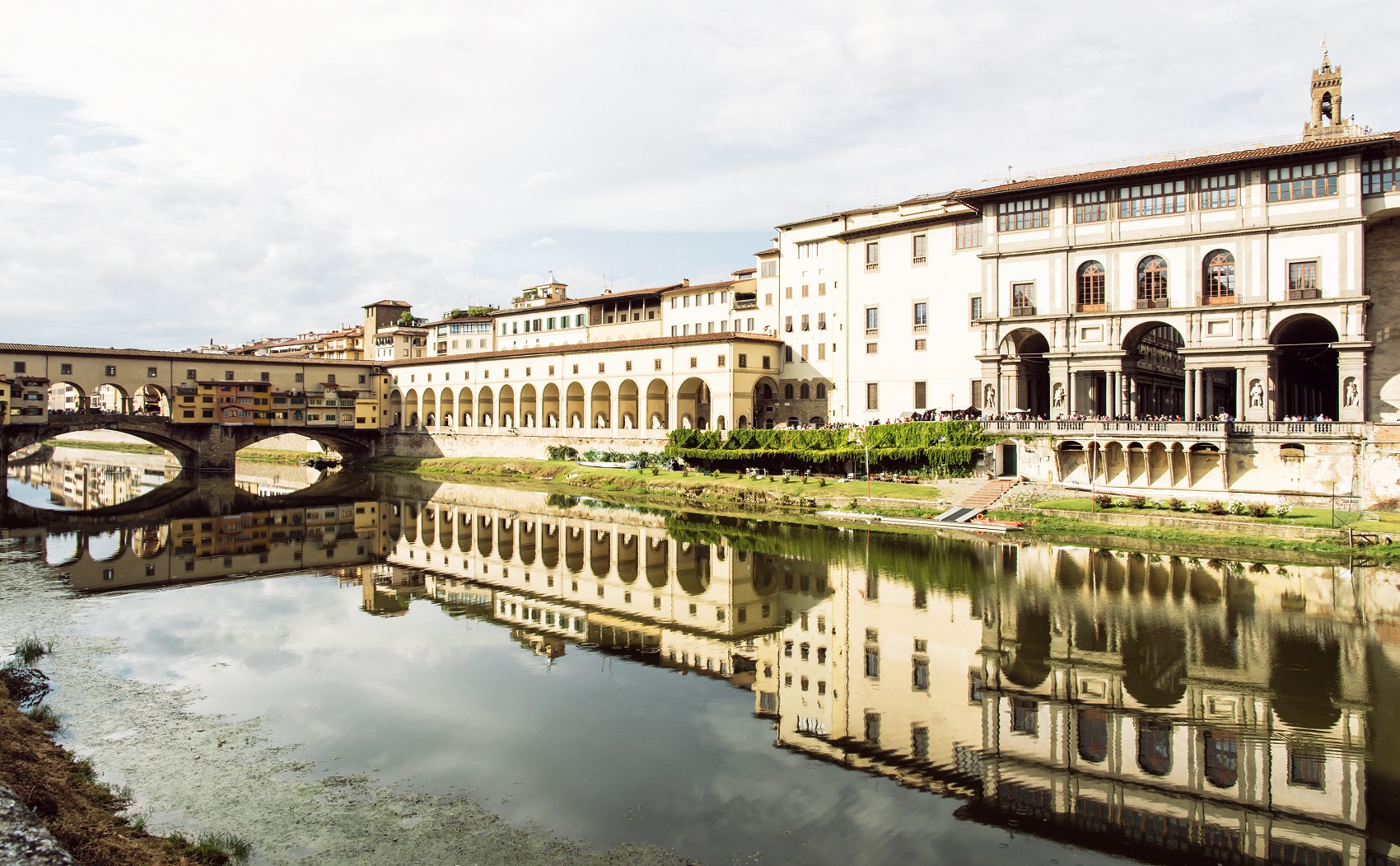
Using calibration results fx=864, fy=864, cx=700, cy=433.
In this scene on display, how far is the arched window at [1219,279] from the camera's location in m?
42.8

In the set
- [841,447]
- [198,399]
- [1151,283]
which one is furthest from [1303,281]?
[198,399]

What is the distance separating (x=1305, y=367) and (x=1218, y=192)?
14.9 meters

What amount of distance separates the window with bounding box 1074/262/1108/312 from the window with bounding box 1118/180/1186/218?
120 inches

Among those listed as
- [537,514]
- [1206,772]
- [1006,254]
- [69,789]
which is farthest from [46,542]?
[1006,254]

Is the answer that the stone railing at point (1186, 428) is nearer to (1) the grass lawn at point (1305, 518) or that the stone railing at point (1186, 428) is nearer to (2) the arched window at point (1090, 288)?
(1) the grass lawn at point (1305, 518)

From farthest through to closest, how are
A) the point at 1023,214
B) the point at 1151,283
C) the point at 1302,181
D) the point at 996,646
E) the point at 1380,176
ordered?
the point at 1023,214 < the point at 1151,283 < the point at 1302,181 < the point at 1380,176 < the point at 996,646

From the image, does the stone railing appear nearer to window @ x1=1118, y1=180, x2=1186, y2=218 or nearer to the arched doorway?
the arched doorway

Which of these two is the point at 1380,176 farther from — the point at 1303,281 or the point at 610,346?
the point at 610,346

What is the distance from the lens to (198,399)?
7562cm

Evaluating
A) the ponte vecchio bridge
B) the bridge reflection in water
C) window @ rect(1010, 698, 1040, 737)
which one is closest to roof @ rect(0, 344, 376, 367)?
the ponte vecchio bridge

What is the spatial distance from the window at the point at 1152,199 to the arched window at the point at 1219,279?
3068 mm

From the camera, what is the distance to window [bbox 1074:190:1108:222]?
46406 mm

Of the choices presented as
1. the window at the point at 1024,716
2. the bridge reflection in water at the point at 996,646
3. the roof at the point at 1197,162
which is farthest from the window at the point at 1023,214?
the window at the point at 1024,716

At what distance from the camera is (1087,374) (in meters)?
47.3
